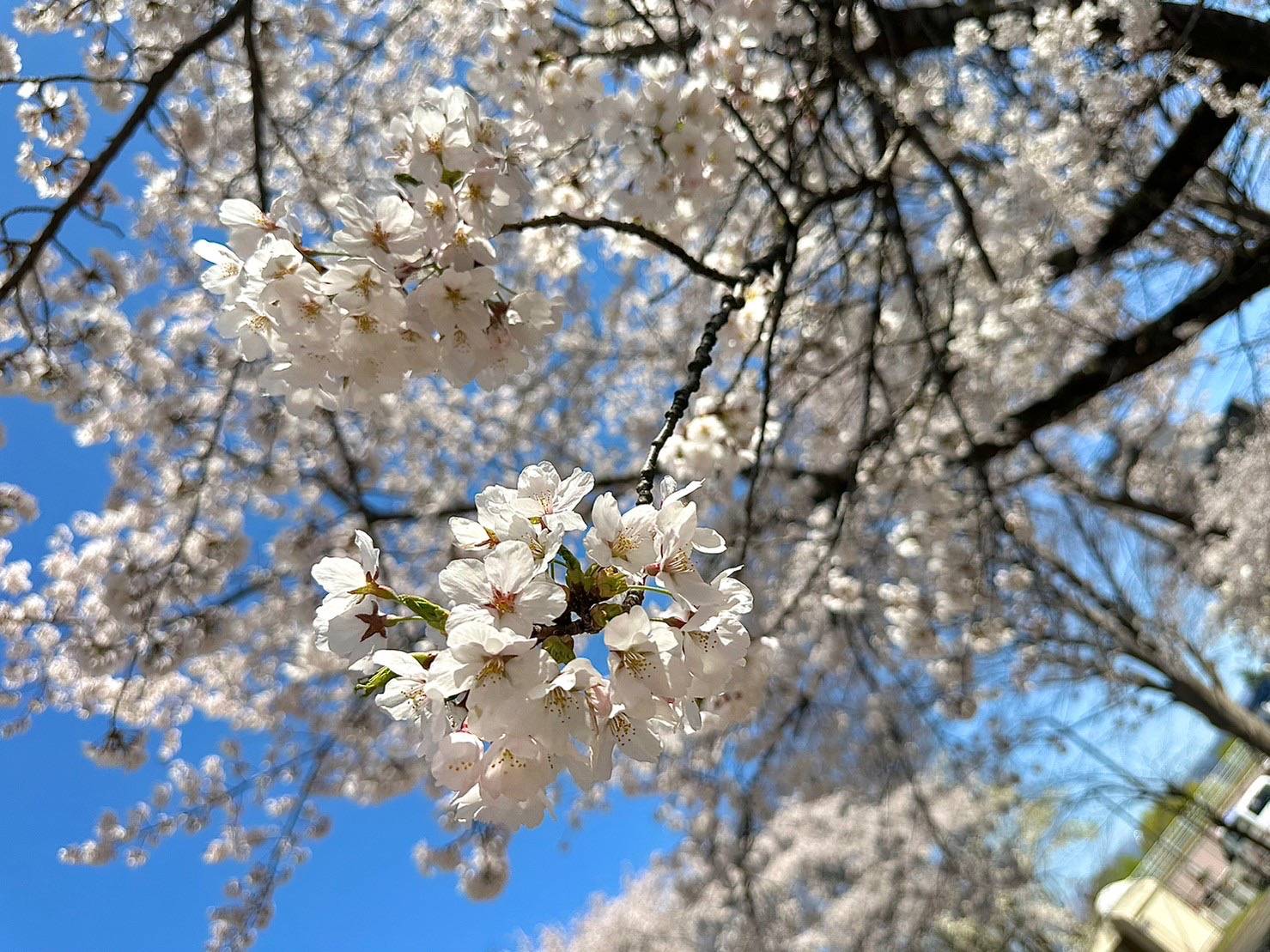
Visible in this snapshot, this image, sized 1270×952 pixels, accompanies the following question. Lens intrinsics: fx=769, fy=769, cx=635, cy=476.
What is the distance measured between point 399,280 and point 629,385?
661 cm

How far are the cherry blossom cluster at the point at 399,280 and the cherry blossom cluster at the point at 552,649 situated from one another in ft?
1.36

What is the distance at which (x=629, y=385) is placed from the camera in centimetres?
779

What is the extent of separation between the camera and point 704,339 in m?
1.39

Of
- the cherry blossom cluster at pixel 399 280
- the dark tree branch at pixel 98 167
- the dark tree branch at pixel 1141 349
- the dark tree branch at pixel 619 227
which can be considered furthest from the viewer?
the dark tree branch at pixel 1141 349

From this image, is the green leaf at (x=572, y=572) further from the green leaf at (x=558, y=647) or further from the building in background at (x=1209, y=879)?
the building in background at (x=1209, y=879)

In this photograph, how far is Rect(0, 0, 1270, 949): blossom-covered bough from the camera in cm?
108

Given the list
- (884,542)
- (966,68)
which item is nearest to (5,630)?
(884,542)

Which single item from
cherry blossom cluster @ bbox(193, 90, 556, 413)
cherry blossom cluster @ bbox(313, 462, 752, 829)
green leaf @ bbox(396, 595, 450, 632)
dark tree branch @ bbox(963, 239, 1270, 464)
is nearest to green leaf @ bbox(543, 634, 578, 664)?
cherry blossom cluster @ bbox(313, 462, 752, 829)

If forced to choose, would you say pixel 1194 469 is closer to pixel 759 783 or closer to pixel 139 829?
pixel 759 783

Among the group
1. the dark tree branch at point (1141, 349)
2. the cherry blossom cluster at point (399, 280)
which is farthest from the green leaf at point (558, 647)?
the dark tree branch at point (1141, 349)

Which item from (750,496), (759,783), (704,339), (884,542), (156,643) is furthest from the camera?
(759,783)

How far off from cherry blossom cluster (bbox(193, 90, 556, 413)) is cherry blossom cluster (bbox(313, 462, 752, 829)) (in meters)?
0.42

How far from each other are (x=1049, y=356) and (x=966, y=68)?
1.87m

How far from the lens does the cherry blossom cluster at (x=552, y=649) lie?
856mm
